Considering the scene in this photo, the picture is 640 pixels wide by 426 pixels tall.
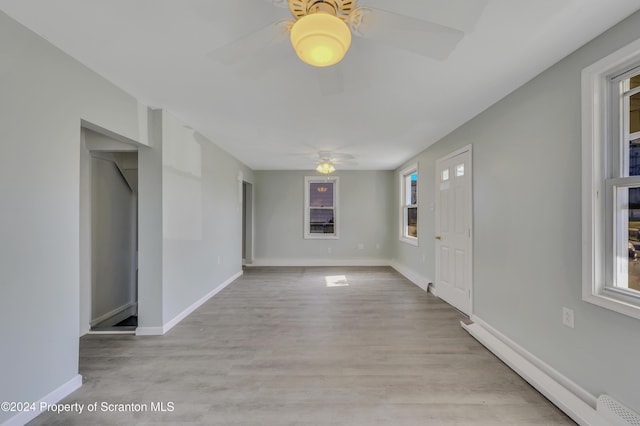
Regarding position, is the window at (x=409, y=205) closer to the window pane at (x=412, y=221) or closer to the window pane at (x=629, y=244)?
the window pane at (x=412, y=221)

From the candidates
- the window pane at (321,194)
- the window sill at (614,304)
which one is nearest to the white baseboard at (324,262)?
the window pane at (321,194)

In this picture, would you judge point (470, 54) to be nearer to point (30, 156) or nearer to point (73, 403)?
point (30, 156)

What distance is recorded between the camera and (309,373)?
2.09 metres

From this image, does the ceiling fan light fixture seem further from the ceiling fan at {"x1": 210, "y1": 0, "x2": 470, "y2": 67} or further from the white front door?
the white front door

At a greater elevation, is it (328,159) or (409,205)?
(328,159)

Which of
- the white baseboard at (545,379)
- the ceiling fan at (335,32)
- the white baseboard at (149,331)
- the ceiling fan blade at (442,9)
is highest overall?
the ceiling fan blade at (442,9)

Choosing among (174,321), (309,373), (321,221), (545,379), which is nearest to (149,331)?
(174,321)

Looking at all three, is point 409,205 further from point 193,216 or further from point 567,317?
point 193,216

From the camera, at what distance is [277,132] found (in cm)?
343

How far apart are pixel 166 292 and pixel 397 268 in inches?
182

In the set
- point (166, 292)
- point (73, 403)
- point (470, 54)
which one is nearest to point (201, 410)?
point (73, 403)

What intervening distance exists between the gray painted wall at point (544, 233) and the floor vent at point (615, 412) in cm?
4

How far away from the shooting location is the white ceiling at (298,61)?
1.39 meters

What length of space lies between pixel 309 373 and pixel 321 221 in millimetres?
4646
